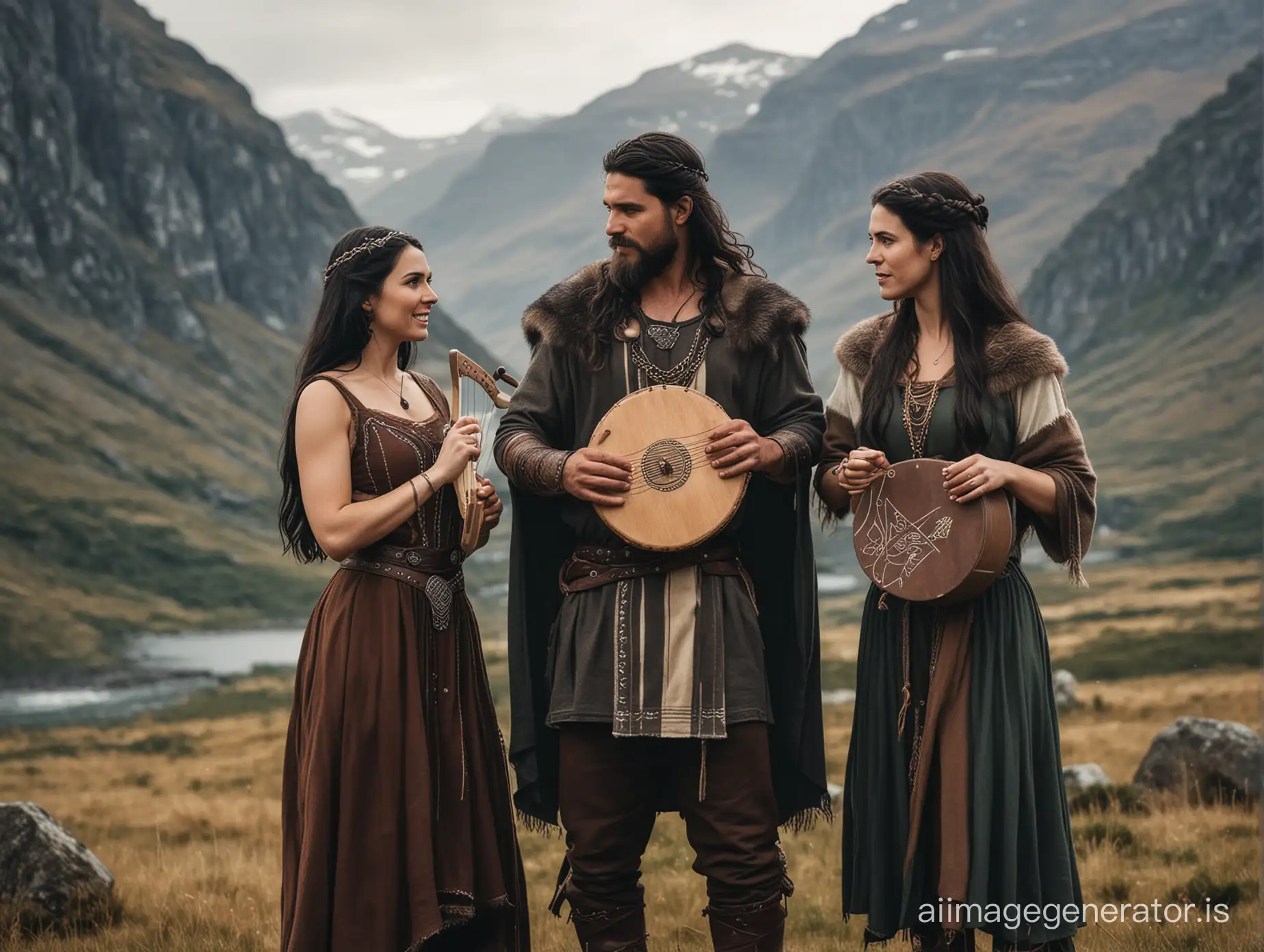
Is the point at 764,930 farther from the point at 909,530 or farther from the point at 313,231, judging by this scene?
the point at 313,231

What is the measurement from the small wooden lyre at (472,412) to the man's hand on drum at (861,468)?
1.08m

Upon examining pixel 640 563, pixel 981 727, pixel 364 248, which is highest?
pixel 364 248

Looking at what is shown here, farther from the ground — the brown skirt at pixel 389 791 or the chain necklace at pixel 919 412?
the chain necklace at pixel 919 412

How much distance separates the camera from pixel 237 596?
32156 mm

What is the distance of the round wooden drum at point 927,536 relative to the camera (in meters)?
3.64

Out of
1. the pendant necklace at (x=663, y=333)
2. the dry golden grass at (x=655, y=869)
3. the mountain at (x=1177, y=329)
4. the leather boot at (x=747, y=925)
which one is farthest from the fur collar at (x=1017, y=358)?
the mountain at (x=1177, y=329)

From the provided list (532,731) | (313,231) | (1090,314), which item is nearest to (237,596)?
(532,731)

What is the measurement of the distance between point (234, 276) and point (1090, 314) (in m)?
38.5

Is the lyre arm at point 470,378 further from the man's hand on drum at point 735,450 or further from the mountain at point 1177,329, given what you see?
the mountain at point 1177,329

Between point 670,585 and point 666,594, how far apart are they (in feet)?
0.09

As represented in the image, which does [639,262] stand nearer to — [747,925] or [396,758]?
[396,758]

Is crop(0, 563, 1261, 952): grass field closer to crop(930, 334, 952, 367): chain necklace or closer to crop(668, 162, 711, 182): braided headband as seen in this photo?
crop(930, 334, 952, 367): chain necklace

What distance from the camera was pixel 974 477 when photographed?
364cm

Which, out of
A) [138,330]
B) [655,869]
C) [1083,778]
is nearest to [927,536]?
[655,869]
